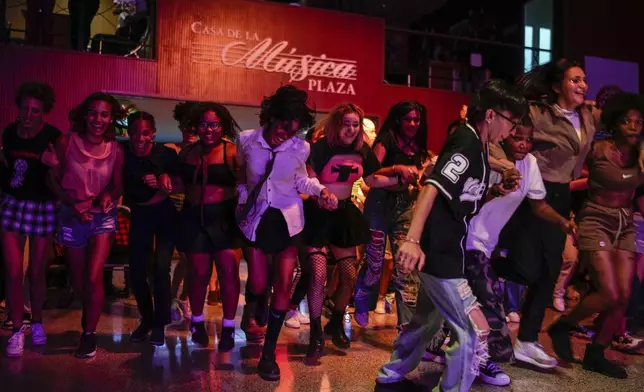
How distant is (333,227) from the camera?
13.0 feet

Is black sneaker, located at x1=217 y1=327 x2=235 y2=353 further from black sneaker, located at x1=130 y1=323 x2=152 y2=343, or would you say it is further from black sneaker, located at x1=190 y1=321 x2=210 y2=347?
black sneaker, located at x1=130 y1=323 x2=152 y2=343

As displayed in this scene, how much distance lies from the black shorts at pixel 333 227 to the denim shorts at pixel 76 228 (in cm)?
133

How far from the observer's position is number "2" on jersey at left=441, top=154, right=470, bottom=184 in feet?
9.20

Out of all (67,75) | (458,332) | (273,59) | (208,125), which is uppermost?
(273,59)

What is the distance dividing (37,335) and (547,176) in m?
3.66

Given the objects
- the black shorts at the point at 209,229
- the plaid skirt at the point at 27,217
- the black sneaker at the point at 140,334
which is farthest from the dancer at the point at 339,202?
the plaid skirt at the point at 27,217

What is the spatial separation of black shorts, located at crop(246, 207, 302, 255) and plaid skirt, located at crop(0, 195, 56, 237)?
1.45 metres

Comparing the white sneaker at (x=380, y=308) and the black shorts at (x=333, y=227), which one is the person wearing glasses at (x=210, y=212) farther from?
the white sneaker at (x=380, y=308)

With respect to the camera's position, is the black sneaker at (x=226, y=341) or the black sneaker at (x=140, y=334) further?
the black sneaker at (x=140, y=334)

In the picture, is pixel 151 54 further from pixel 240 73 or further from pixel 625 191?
pixel 625 191

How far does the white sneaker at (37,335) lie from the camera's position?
4.11m

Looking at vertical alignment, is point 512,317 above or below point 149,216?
below

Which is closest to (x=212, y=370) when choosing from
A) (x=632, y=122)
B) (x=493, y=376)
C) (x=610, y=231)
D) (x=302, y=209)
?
(x=302, y=209)

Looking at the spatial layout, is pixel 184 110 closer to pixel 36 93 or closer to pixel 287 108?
pixel 36 93
